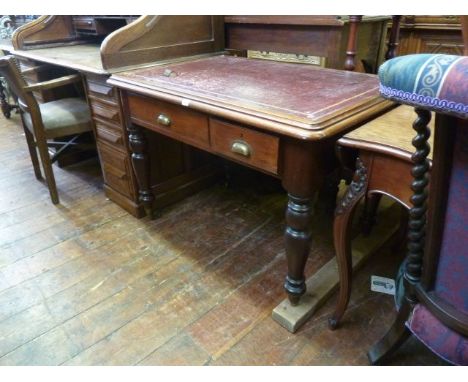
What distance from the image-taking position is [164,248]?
1.69 metres

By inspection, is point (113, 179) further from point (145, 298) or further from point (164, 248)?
point (145, 298)

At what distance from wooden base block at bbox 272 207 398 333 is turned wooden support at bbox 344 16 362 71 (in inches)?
29.4

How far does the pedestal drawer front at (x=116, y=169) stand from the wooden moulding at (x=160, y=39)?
45cm

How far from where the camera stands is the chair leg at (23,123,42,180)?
218 centimetres

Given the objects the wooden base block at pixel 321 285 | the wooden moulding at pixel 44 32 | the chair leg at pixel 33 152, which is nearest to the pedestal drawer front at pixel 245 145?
the wooden base block at pixel 321 285

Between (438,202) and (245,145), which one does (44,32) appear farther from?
(438,202)

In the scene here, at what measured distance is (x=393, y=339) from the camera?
3.42 ft

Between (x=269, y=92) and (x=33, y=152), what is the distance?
5.56 ft

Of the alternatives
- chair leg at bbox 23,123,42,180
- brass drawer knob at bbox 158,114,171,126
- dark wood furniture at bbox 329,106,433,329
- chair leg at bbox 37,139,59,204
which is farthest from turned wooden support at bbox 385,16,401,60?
chair leg at bbox 23,123,42,180

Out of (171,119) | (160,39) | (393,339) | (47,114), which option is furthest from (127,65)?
(393,339)

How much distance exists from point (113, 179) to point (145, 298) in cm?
80

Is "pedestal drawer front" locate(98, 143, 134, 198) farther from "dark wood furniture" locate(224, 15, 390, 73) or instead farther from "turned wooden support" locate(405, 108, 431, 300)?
"turned wooden support" locate(405, 108, 431, 300)

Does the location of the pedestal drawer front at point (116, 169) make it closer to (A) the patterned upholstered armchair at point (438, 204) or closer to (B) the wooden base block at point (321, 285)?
(B) the wooden base block at point (321, 285)
